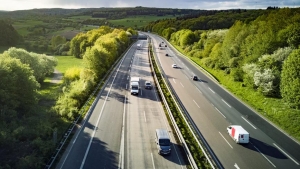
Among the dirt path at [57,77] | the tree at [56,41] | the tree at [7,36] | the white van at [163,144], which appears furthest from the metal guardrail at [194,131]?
the tree at [7,36]

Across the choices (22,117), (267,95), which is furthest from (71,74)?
(267,95)

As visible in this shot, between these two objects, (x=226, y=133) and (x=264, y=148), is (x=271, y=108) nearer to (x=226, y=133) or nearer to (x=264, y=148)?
(x=226, y=133)

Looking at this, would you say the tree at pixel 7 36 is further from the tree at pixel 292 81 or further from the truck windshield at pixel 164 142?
the tree at pixel 292 81

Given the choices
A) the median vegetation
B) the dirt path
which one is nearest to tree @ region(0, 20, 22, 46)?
the dirt path

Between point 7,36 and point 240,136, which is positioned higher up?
point 7,36

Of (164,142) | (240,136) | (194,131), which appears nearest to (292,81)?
(240,136)
